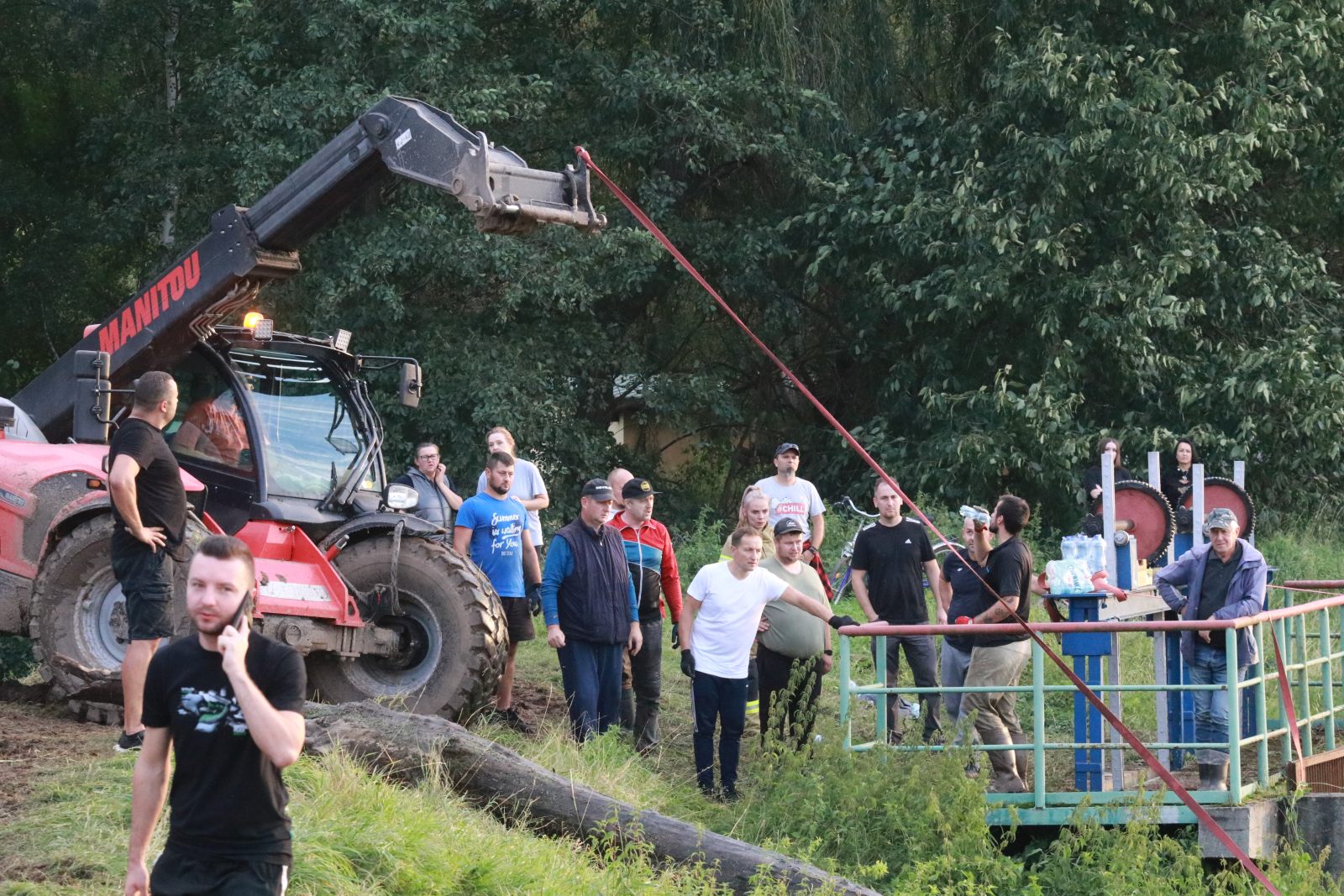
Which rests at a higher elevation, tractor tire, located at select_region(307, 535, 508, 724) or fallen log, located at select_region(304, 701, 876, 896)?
tractor tire, located at select_region(307, 535, 508, 724)

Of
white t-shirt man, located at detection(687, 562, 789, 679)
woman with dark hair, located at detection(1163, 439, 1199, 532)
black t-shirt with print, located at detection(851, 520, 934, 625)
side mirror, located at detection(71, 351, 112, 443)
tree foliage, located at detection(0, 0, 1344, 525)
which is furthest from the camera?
tree foliage, located at detection(0, 0, 1344, 525)

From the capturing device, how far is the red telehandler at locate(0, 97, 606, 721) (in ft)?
29.5

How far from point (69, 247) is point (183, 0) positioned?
378cm

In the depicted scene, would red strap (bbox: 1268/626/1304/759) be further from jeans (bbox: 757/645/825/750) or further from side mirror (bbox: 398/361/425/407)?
side mirror (bbox: 398/361/425/407)

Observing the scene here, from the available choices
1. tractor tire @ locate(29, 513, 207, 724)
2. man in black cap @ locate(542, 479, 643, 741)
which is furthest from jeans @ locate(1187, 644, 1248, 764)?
tractor tire @ locate(29, 513, 207, 724)

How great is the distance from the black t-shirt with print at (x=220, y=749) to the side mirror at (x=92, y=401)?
5059 millimetres

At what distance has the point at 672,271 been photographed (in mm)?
21188

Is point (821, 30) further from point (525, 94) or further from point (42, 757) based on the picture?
point (42, 757)

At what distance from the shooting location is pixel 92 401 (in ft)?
30.0

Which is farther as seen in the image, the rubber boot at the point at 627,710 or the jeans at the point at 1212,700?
the rubber boot at the point at 627,710

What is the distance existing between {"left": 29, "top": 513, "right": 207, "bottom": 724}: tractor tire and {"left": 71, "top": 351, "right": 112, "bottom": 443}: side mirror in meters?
0.48

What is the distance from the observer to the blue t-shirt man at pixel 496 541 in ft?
34.2

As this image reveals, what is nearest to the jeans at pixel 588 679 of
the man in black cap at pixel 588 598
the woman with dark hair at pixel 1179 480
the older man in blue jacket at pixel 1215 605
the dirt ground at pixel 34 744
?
the man in black cap at pixel 588 598

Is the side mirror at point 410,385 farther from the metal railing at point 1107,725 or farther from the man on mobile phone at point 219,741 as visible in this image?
the man on mobile phone at point 219,741
